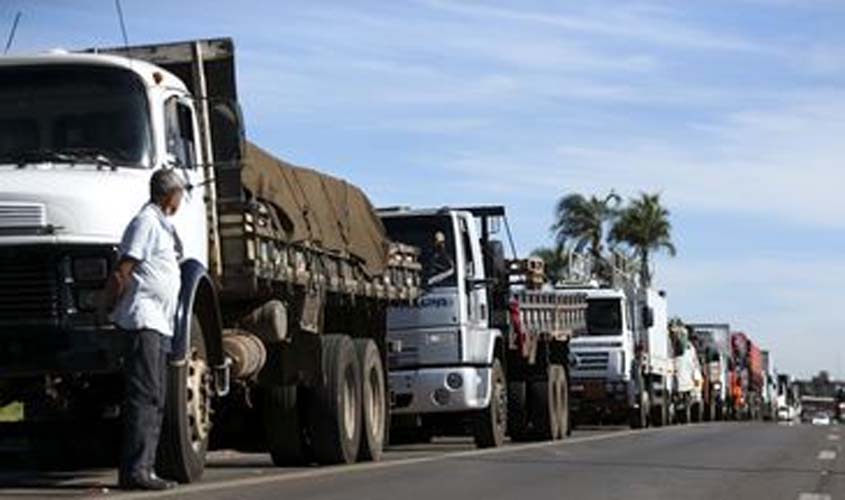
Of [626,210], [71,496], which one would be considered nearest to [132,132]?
[71,496]

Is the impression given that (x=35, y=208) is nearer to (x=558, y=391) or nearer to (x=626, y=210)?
(x=558, y=391)

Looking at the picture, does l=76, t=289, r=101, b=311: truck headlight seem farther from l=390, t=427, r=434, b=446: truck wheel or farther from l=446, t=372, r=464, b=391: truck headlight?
l=390, t=427, r=434, b=446: truck wheel

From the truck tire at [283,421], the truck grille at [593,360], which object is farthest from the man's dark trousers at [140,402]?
the truck grille at [593,360]

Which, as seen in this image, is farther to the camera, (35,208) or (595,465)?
(595,465)

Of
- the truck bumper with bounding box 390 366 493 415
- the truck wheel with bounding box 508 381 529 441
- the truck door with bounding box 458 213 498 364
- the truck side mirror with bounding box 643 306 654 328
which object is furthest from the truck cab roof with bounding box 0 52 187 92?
the truck side mirror with bounding box 643 306 654 328

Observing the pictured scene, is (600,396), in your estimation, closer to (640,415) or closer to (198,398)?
(640,415)

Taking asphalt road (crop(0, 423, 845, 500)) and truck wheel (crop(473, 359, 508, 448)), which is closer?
asphalt road (crop(0, 423, 845, 500))

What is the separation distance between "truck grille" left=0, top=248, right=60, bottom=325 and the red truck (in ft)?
157

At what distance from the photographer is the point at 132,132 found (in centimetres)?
1054

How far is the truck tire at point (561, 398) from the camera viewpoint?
2217 cm

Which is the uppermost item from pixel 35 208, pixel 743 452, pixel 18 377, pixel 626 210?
pixel 626 210

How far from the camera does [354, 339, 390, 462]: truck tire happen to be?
14609 millimetres

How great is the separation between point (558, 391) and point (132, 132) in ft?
42.8

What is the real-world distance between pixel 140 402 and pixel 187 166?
86.4 inches
